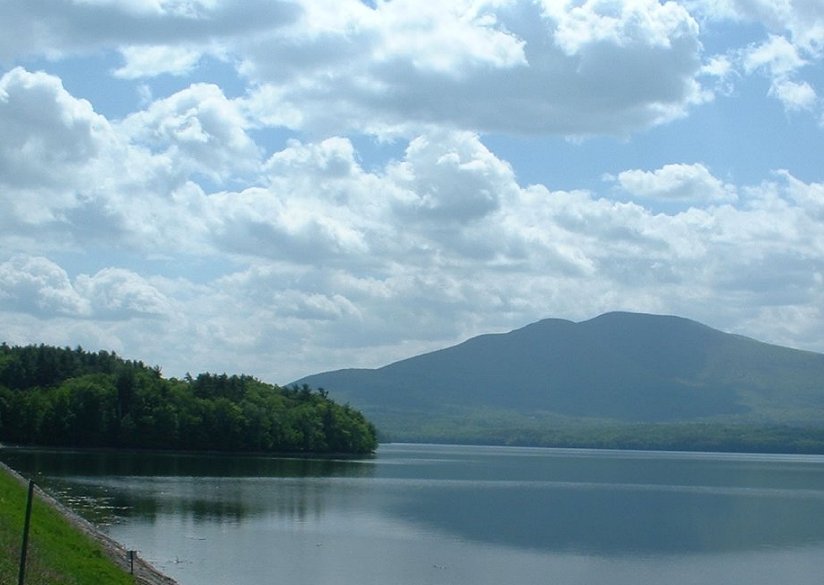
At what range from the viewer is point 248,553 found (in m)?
54.2

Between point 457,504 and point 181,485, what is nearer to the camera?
point 457,504

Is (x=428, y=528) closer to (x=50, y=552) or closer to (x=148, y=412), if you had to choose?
(x=50, y=552)

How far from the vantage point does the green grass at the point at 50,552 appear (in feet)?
92.7

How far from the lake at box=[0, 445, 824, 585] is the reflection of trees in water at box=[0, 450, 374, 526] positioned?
0.26m

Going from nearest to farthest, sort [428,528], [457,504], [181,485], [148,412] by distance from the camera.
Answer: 1. [428,528]
2. [457,504]
3. [181,485]
4. [148,412]

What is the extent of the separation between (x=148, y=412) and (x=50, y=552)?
135m

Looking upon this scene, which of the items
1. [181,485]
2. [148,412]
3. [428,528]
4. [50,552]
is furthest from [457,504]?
[148,412]

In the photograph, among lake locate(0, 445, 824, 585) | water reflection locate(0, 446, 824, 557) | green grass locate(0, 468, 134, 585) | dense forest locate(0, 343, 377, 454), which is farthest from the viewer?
dense forest locate(0, 343, 377, 454)

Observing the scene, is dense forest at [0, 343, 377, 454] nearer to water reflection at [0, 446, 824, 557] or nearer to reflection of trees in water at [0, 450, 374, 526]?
reflection of trees in water at [0, 450, 374, 526]

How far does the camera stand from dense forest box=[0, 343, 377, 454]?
160 metres

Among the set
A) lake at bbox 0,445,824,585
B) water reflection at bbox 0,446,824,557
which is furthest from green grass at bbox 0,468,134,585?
water reflection at bbox 0,446,824,557

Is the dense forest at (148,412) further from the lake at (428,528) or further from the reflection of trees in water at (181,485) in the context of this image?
the lake at (428,528)

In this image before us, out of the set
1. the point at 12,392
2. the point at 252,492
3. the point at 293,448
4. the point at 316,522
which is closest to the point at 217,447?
the point at 293,448

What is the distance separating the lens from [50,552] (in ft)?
108
